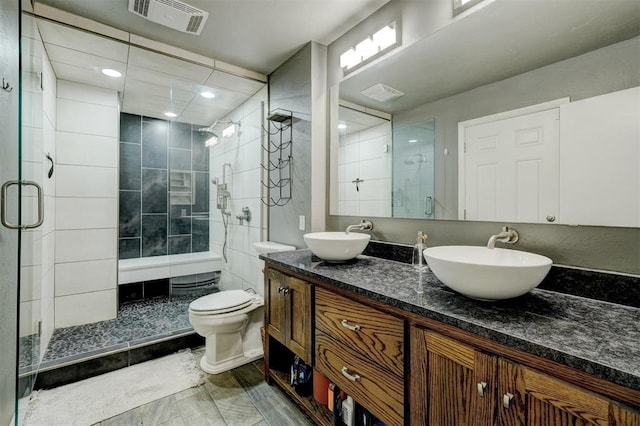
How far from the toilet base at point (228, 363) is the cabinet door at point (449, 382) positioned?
148cm

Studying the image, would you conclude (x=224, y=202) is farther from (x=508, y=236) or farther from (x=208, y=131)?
(x=508, y=236)

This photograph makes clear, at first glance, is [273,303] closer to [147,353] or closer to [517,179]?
[147,353]

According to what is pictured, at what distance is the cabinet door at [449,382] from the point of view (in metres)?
0.78

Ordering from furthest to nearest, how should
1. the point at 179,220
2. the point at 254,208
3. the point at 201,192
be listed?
the point at 179,220 → the point at 201,192 → the point at 254,208

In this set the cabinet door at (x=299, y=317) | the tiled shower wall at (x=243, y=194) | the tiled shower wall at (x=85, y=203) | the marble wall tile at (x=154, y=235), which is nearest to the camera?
the cabinet door at (x=299, y=317)

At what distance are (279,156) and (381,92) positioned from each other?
1.07 meters

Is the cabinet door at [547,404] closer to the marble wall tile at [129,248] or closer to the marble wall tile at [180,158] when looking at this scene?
the marble wall tile at [180,158]

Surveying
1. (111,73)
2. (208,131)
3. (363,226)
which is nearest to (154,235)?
(208,131)

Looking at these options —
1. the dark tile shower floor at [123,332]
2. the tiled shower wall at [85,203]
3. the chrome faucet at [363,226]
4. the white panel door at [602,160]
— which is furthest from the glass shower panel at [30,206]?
the white panel door at [602,160]

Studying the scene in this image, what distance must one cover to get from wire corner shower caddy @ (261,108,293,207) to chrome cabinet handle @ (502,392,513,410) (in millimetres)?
1915

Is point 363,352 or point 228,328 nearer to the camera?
point 363,352

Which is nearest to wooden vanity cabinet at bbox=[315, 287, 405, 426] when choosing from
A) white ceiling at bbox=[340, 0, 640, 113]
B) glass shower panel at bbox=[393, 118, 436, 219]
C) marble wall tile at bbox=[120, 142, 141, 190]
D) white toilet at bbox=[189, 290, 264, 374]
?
glass shower panel at bbox=[393, 118, 436, 219]

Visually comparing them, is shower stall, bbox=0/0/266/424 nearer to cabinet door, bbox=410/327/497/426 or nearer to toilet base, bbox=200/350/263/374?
toilet base, bbox=200/350/263/374

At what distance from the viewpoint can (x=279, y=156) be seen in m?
2.54
